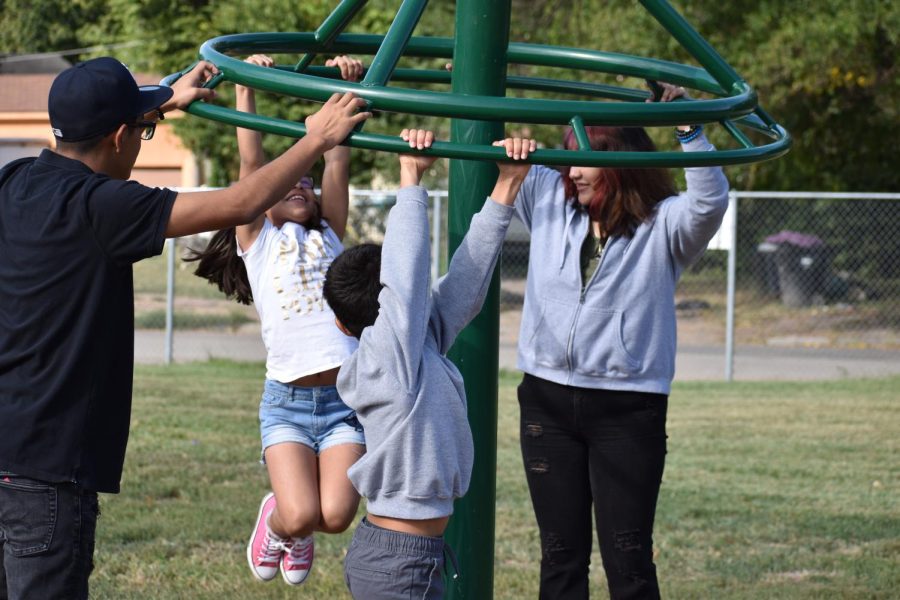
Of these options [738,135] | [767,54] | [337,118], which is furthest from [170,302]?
[337,118]

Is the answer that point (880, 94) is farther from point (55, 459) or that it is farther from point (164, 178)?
point (164, 178)

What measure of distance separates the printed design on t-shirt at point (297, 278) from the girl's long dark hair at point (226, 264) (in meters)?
0.27

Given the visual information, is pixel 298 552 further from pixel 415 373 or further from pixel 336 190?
pixel 415 373

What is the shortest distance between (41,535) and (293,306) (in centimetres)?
127

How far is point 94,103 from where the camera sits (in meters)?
2.81

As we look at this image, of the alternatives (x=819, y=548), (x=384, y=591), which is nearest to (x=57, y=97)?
(x=384, y=591)

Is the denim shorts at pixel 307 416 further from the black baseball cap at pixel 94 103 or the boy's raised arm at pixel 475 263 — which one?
the black baseball cap at pixel 94 103

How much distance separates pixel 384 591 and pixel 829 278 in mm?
13422

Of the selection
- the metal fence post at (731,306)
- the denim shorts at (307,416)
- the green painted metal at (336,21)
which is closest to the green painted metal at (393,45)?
the green painted metal at (336,21)

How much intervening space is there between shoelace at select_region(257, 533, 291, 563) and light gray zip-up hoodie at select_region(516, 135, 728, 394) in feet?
3.23

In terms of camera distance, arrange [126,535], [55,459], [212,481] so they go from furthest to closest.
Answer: [212,481] < [126,535] < [55,459]

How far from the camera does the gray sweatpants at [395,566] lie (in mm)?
2793

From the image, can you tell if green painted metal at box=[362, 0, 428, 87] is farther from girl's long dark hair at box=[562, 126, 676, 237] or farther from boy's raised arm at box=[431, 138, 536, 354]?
girl's long dark hair at box=[562, 126, 676, 237]

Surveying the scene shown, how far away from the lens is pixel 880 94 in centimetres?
1563
